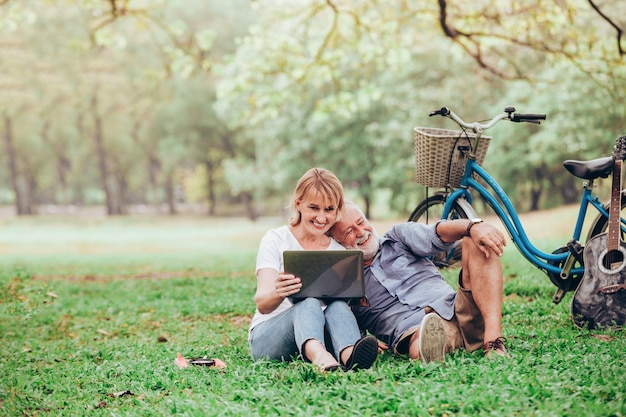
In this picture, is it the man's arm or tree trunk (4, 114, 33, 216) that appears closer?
the man's arm

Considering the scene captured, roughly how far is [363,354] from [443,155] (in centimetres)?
207

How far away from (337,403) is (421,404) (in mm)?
404

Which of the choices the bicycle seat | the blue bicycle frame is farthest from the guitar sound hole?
the bicycle seat

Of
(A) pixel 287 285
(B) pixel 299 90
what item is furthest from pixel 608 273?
(B) pixel 299 90

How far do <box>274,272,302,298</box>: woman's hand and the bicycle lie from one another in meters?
1.70

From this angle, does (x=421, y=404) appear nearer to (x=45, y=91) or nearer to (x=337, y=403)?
(x=337, y=403)

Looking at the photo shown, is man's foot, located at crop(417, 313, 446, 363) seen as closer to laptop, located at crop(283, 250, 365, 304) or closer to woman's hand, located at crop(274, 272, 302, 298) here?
laptop, located at crop(283, 250, 365, 304)

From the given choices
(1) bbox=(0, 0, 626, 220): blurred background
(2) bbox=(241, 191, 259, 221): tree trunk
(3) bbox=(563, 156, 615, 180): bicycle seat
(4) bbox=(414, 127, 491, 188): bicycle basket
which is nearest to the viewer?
(3) bbox=(563, 156, 615, 180): bicycle seat

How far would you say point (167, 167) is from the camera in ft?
123

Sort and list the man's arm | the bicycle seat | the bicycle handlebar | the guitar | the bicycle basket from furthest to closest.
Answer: the bicycle basket, the bicycle handlebar, the bicycle seat, the guitar, the man's arm

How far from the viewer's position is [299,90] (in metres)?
19.3

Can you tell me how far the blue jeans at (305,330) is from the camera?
3701 millimetres

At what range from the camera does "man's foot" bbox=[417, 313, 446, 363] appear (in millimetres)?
3592

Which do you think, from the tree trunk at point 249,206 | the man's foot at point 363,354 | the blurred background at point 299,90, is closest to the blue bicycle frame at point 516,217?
the man's foot at point 363,354
